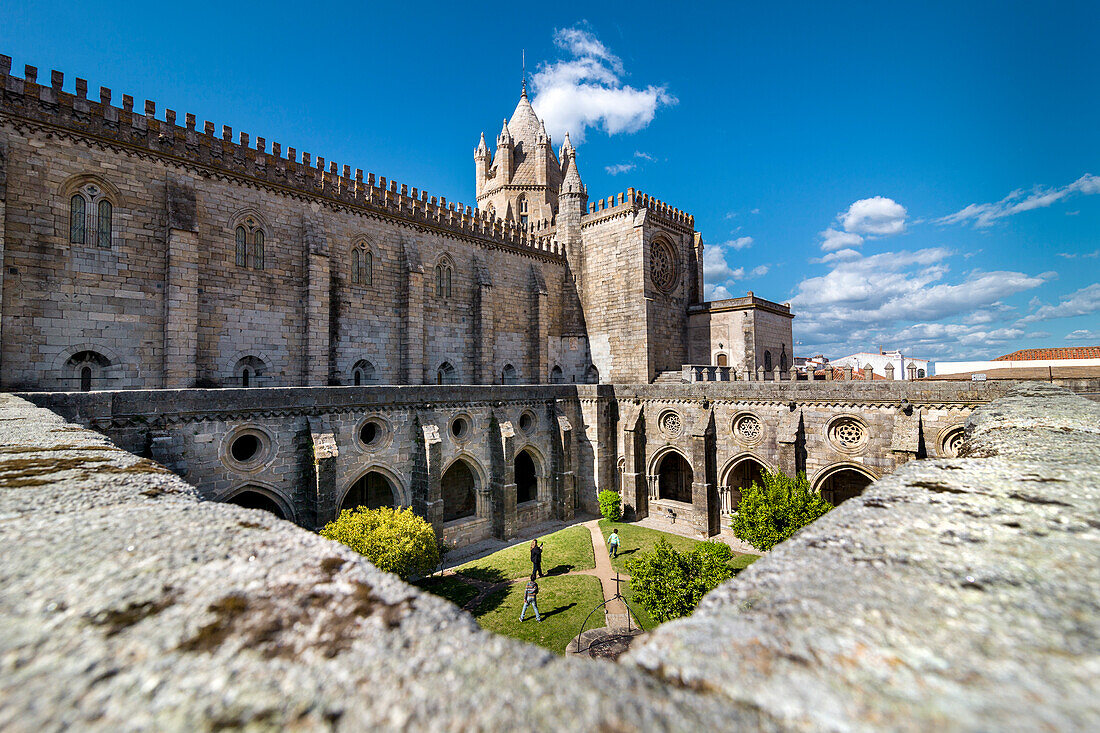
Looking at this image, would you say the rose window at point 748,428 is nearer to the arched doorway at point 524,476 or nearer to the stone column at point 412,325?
the arched doorway at point 524,476

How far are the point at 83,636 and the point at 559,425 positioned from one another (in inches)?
904

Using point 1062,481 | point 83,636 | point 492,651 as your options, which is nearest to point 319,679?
point 492,651

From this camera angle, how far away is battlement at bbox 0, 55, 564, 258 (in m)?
16.1

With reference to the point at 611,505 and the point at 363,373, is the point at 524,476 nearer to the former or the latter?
the point at 611,505

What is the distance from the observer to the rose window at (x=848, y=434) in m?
19.0

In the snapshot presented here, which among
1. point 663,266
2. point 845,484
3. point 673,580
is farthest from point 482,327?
A: point 845,484

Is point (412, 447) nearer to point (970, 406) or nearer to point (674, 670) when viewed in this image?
point (674, 670)

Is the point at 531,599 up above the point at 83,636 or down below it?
below

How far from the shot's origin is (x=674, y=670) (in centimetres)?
188

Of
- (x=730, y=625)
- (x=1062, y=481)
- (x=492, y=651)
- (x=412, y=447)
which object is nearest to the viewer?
(x=492, y=651)

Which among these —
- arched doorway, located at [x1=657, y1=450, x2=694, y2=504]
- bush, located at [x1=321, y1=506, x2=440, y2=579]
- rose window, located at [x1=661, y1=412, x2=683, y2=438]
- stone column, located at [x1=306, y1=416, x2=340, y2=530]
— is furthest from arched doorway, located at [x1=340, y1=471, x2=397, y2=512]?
arched doorway, located at [x1=657, y1=450, x2=694, y2=504]

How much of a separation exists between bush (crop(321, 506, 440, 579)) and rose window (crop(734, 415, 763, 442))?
46.3ft

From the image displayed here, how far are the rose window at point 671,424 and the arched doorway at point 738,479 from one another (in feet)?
10.1

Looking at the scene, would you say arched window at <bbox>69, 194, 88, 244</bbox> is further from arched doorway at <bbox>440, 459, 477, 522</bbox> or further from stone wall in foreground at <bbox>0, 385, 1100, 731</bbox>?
stone wall in foreground at <bbox>0, 385, 1100, 731</bbox>
